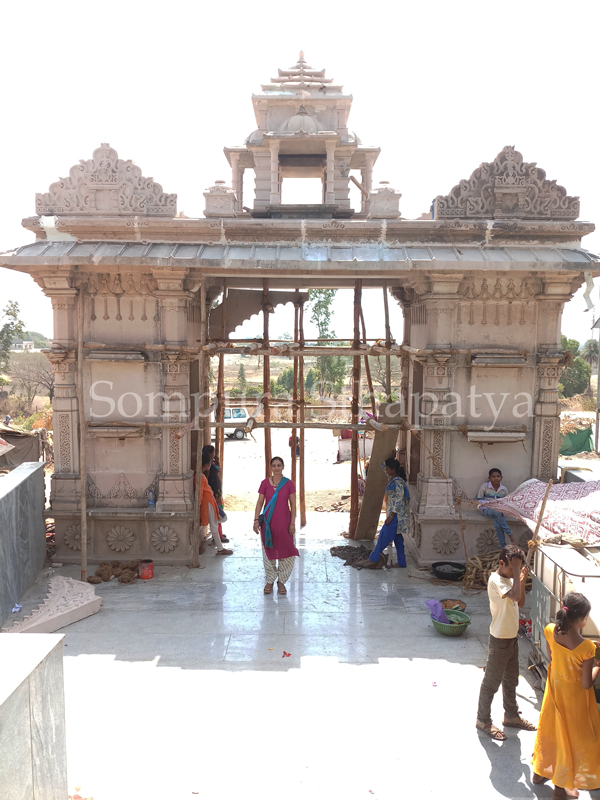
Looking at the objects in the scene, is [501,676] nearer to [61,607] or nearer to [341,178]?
[61,607]

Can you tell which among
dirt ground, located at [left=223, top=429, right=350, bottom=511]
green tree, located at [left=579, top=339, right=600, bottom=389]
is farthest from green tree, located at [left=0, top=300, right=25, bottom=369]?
green tree, located at [left=579, top=339, right=600, bottom=389]

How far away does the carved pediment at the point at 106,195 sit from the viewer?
29.2ft

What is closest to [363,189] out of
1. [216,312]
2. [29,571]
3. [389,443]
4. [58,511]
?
[216,312]

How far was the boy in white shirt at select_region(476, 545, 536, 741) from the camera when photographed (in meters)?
5.00

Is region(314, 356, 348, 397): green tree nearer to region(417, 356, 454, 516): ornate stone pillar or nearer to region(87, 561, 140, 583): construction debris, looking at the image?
region(417, 356, 454, 516): ornate stone pillar

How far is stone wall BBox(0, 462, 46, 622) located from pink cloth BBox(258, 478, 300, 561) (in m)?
3.14

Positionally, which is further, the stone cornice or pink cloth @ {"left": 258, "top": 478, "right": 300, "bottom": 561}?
the stone cornice

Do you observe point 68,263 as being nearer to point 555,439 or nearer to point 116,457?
point 116,457

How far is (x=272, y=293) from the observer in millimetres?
11305

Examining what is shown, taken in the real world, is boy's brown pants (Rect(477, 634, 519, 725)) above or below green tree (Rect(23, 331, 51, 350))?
below

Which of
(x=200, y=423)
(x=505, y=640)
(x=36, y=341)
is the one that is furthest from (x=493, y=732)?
(x=36, y=341)

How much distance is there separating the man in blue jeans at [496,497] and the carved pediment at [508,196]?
150 inches

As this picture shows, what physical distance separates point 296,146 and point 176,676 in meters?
8.92

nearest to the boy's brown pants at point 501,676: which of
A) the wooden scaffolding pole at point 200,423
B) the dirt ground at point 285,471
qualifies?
the wooden scaffolding pole at point 200,423
